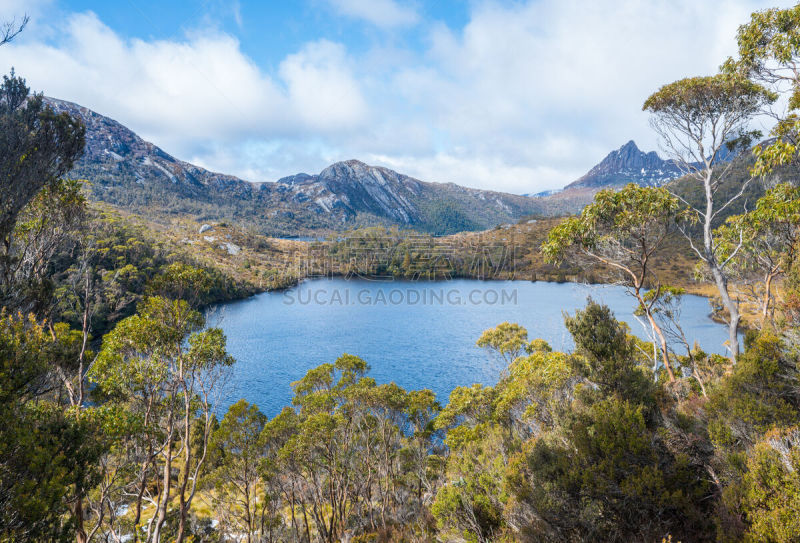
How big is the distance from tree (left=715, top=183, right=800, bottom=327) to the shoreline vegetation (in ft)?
0.26

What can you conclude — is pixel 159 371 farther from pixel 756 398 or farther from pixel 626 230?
pixel 756 398

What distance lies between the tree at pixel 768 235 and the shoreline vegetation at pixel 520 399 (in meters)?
0.08

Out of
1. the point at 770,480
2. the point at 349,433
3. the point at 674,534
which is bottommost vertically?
the point at 349,433

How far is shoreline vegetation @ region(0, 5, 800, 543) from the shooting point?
7.50 meters

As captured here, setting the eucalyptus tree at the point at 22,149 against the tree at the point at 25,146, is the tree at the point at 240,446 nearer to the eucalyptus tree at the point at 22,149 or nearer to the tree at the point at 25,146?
the eucalyptus tree at the point at 22,149

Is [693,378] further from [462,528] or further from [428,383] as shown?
[428,383]

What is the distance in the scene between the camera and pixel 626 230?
12.9 metres

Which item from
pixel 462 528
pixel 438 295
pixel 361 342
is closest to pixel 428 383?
pixel 361 342

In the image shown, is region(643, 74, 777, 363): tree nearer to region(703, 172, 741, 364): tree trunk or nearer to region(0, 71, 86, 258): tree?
region(703, 172, 741, 364): tree trunk

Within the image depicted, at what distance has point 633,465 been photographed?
355 inches

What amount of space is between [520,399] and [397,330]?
48.5 metres

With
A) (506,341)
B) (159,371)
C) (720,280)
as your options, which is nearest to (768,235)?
(720,280)

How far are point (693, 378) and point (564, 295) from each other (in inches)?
3728

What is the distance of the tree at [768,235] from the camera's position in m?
9.51
